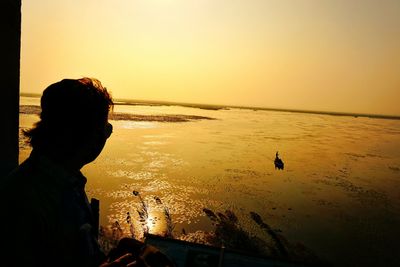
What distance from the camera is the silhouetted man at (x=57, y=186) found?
146 cm

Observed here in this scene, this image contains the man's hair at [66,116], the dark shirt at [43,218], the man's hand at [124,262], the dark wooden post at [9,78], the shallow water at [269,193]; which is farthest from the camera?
the shallow water at [269,193]

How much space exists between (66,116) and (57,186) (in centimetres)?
38

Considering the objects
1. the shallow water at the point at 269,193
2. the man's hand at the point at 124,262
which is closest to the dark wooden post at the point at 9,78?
the man's hand at the point at 124,262

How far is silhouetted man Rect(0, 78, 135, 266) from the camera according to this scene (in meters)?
1.46

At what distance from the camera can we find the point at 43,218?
4.98ft

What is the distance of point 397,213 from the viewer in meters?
11.8

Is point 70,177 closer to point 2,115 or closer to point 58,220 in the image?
point 58,220

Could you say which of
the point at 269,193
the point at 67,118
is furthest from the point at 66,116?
the point at 269,193

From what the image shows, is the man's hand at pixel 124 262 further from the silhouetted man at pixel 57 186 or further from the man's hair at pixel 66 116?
the man's hair at pixel 66 116

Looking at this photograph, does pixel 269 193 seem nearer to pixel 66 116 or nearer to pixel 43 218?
pixel 66 116

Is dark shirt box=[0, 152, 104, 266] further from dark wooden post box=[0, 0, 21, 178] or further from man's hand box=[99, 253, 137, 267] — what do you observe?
dark wooden post box=[0, 0, 21, 178]

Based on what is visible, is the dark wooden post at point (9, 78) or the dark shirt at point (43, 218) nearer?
the dark shirt at point (43, 218)

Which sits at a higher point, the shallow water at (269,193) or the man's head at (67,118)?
the man's head at (67,118)

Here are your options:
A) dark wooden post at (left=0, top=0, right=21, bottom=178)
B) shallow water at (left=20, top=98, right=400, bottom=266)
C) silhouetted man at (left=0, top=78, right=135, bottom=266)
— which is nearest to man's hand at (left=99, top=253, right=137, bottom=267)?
silhouetted man at (left=0, top=78, right=135, bottom=266)
